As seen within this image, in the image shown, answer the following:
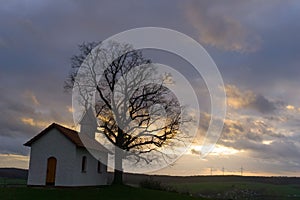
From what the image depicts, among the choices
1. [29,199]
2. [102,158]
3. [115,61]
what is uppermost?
[115,61]

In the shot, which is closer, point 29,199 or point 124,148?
point 29,199

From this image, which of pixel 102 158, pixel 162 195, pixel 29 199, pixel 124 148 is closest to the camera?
pixel 29 199

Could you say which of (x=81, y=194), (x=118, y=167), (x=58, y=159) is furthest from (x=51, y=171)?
(x=118, y=167)

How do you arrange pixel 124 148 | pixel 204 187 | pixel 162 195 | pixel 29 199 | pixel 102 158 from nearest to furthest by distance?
pixel 29 199 → pixel 162 195 → pixel 124 148 → pixel 102 158 → pixel 204 187

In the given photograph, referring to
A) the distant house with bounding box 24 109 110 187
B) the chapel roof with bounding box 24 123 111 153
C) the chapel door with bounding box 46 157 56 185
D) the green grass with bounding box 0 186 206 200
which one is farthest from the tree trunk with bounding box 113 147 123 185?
the chapel door with bounding box 46 157 56 185

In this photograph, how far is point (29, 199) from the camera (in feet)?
89.3

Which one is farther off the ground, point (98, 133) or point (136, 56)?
point (136, 56)

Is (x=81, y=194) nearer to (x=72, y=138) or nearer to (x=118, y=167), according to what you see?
(x=72, y=138)

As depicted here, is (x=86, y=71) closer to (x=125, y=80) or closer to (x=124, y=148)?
(x=125, y=80)

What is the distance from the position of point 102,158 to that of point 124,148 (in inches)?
164

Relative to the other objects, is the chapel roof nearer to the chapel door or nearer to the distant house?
the distant house

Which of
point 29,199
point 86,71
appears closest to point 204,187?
point 86,71

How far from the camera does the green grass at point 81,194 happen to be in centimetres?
2830

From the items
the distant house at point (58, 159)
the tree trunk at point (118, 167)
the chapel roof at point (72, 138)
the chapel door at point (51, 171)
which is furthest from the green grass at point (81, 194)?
the chapel roof at point (72, 138)
